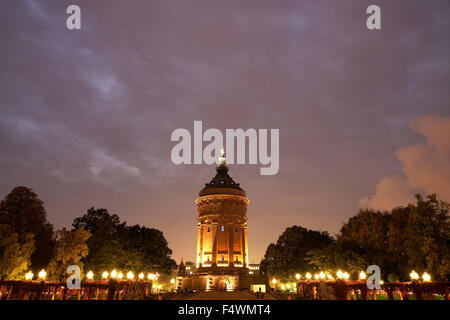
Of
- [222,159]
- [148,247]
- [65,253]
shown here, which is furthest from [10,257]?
[222,159]

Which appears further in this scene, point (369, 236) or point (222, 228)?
point (222, 228)

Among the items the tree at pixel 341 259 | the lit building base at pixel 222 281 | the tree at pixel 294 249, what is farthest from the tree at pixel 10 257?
the tree at pixel 294 249

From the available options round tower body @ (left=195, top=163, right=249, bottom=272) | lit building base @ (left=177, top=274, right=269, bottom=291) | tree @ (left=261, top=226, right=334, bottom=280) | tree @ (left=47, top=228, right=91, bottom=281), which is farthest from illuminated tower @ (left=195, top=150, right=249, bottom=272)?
tree @ (left=47, top=228, right=91, bottom=281)

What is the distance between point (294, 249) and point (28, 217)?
4719 centimetres

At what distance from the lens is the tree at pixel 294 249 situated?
62344mm

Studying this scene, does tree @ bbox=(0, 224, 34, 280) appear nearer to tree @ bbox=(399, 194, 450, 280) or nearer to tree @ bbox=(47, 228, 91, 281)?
tree @ bbox=(47, 228, 91, 281)

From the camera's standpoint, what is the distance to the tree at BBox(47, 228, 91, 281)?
37.0 m

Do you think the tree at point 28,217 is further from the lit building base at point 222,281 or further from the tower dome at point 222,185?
the tower dome at point 222,185

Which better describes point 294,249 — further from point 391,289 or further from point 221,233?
point 391,289

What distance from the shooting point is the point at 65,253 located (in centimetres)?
3803

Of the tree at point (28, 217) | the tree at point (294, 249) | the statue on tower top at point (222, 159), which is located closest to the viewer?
the tree at point (28, 217)

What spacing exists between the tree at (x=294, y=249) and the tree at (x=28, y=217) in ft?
136

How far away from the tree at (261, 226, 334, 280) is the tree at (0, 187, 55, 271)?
41.5 m
